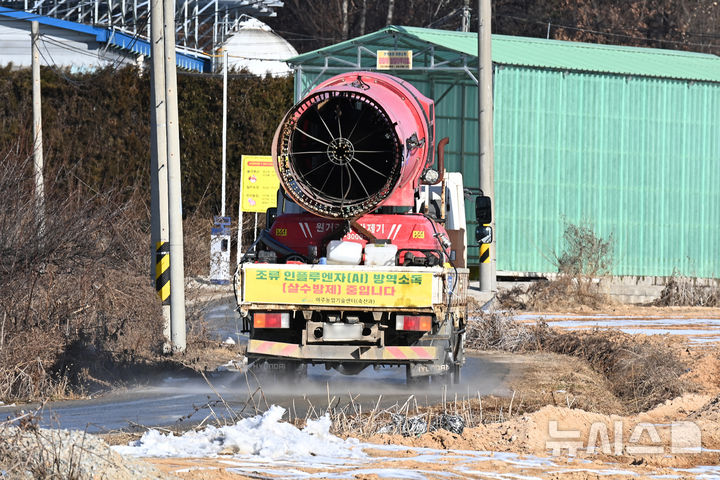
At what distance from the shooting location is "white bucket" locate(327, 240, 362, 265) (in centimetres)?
1319

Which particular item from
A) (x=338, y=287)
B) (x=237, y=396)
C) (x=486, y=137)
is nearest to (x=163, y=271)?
(x=237, y=396)

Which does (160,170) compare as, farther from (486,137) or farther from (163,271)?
(486,137)

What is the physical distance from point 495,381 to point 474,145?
2047cm

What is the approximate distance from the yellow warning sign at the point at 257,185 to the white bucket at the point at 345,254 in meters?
19.0

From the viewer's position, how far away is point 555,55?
1297 inches

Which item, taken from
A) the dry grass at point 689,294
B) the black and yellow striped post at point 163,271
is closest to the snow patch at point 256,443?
the black and yellow striped post at point 163,271

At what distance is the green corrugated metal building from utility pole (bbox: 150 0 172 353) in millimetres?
14221

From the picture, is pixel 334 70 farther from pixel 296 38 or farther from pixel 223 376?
pixel 296 38

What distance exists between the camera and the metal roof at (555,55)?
102 feet

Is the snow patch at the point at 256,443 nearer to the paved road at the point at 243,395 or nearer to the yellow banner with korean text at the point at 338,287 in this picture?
the paved road at the point at 243,395

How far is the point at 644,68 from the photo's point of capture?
3228 cm

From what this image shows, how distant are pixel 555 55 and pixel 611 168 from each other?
3498mm

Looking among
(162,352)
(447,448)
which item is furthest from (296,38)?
(447,448)

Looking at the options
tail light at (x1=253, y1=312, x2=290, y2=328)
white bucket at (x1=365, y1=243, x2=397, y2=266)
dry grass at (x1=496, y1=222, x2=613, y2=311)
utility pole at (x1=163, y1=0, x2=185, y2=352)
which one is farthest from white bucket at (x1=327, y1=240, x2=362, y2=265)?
dry grass at (x1=496, y1=222, x2=613, y2=311)
